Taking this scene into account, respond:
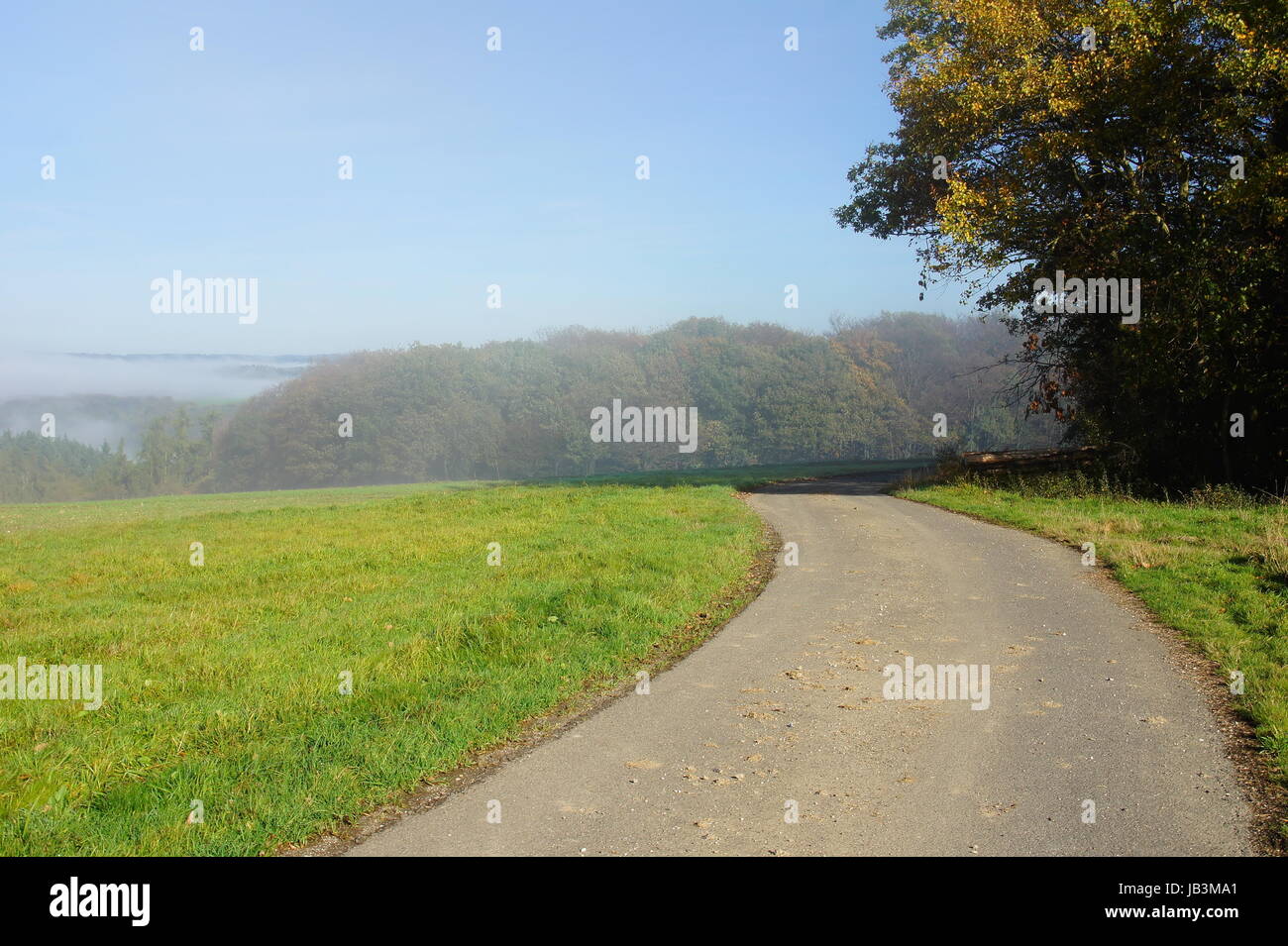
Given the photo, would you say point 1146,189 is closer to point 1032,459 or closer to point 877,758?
point 1032,459

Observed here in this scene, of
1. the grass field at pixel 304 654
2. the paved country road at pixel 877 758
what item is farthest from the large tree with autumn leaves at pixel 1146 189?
the paved country road at pixel 877 758

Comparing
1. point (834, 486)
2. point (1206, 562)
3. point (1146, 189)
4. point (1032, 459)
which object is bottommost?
point (1206, 562)

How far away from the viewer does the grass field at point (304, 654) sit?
568 cm

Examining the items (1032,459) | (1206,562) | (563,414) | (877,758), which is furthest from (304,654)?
(563,414)

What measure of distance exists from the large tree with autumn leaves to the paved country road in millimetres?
13025

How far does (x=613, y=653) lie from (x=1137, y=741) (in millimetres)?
4729

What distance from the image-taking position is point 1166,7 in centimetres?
1983

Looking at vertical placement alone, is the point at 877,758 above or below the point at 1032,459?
below

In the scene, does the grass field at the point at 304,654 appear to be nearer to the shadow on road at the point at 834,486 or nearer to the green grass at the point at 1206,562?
the green grass at the point at 1206,562

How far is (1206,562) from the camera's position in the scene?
12352 millimetres

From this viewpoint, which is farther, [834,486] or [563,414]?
[563,414]

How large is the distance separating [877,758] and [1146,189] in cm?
2265
